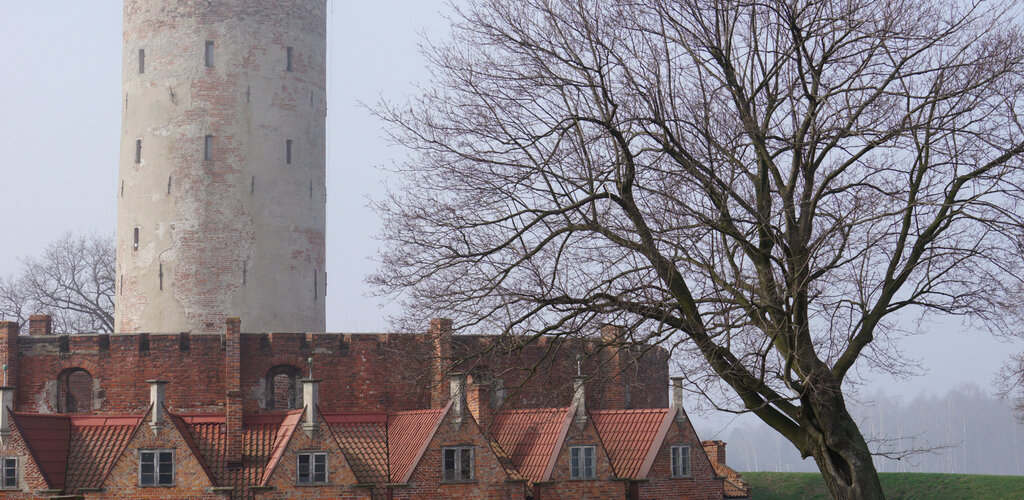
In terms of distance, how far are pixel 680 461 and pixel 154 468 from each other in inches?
554

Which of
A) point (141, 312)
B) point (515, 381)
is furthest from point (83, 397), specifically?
point (515, 381)

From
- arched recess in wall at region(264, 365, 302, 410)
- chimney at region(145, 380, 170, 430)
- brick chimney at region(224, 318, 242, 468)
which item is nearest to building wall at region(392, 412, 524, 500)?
brick chimney at region(224, 318, 242, 468)

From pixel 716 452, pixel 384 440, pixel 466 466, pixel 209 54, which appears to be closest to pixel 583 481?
pixel 466 466

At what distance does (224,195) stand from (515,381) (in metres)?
10.2

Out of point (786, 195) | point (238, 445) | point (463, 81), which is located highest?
point (463, 81)

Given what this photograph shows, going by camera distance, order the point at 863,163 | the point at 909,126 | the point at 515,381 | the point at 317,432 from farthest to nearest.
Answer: the point at 515,381 < the point at 317,432 < the point at 863,163 < the point at 909,126

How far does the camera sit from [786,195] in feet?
51.3

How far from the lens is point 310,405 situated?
32.5 m

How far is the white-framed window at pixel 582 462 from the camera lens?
34.1 metres

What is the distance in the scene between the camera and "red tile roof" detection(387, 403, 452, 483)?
3262 centimetres

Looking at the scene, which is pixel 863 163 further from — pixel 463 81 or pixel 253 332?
pixel 253 332

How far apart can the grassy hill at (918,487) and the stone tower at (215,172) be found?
23882 millimetres

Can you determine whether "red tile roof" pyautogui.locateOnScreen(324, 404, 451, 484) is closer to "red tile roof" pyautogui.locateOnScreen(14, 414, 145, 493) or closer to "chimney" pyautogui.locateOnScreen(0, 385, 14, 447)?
"red tile roof" pyautogui.locateOnScreen(14, 414, 145, 493)

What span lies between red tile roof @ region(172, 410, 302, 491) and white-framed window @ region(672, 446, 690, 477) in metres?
10.4
